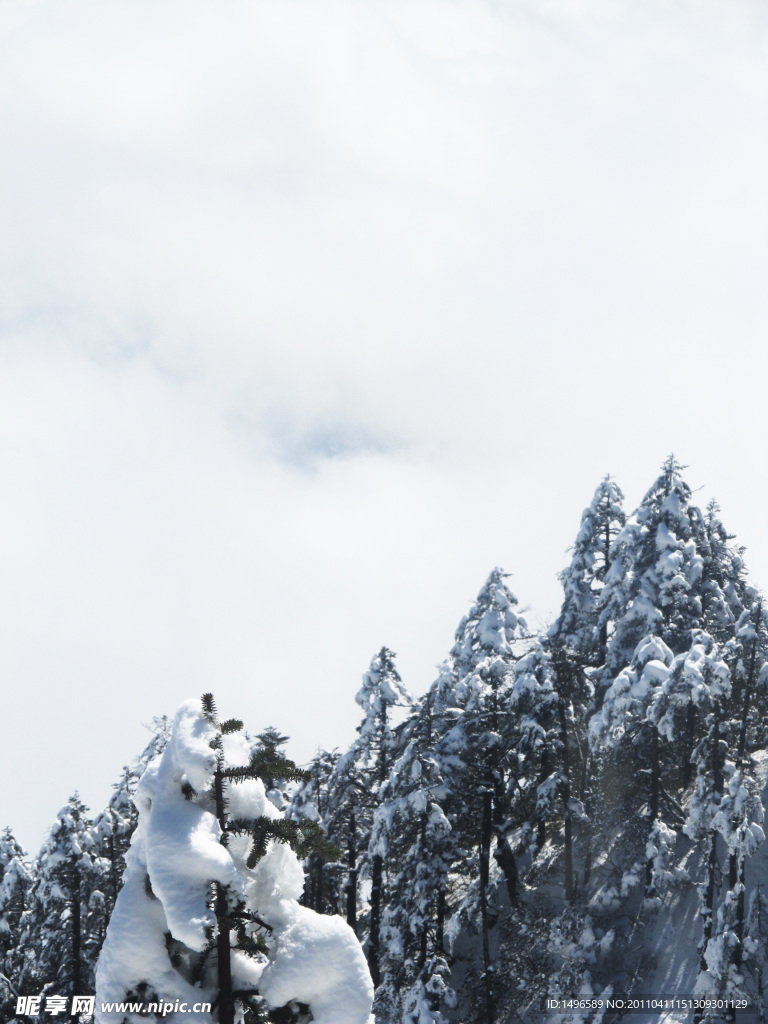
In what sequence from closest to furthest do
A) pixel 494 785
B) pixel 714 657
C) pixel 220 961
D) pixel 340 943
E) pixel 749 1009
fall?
pixel 220 961
pixel 340 943
pixel 749 1009
pixel 714 657
pixel 494 785

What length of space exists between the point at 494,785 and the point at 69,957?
17.5m

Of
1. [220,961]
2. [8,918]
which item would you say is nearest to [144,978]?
[220,961]

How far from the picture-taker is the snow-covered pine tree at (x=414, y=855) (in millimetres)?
31531

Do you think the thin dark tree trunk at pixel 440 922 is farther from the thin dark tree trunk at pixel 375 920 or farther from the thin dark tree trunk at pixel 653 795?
the thin dark tree trunk at pixel 653 795

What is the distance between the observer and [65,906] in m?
34.6

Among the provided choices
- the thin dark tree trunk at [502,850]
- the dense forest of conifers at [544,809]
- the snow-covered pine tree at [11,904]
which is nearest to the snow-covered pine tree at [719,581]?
the dense forest of conifers at [544,809]

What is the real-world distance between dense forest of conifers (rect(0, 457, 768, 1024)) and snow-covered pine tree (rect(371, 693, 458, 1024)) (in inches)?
3.3

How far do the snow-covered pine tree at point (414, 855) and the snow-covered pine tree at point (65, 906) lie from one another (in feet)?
35.7

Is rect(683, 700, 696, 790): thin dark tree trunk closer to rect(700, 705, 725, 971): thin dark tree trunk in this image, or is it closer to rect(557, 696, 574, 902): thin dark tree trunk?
rect(700, 705, 725, 971): thin dark tree trunk

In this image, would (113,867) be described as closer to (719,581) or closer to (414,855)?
(414,855)

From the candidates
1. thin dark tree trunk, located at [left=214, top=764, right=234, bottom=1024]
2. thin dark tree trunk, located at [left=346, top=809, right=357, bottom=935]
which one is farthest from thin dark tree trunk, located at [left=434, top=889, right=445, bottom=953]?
thin dark tree trunk, located at [left=214, top=764, right=234, bottom=1024]

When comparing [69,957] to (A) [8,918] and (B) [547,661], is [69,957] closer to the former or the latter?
(A) [8,918]

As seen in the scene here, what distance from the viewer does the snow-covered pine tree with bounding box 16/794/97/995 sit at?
108ft

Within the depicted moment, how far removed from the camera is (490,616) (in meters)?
37.7
